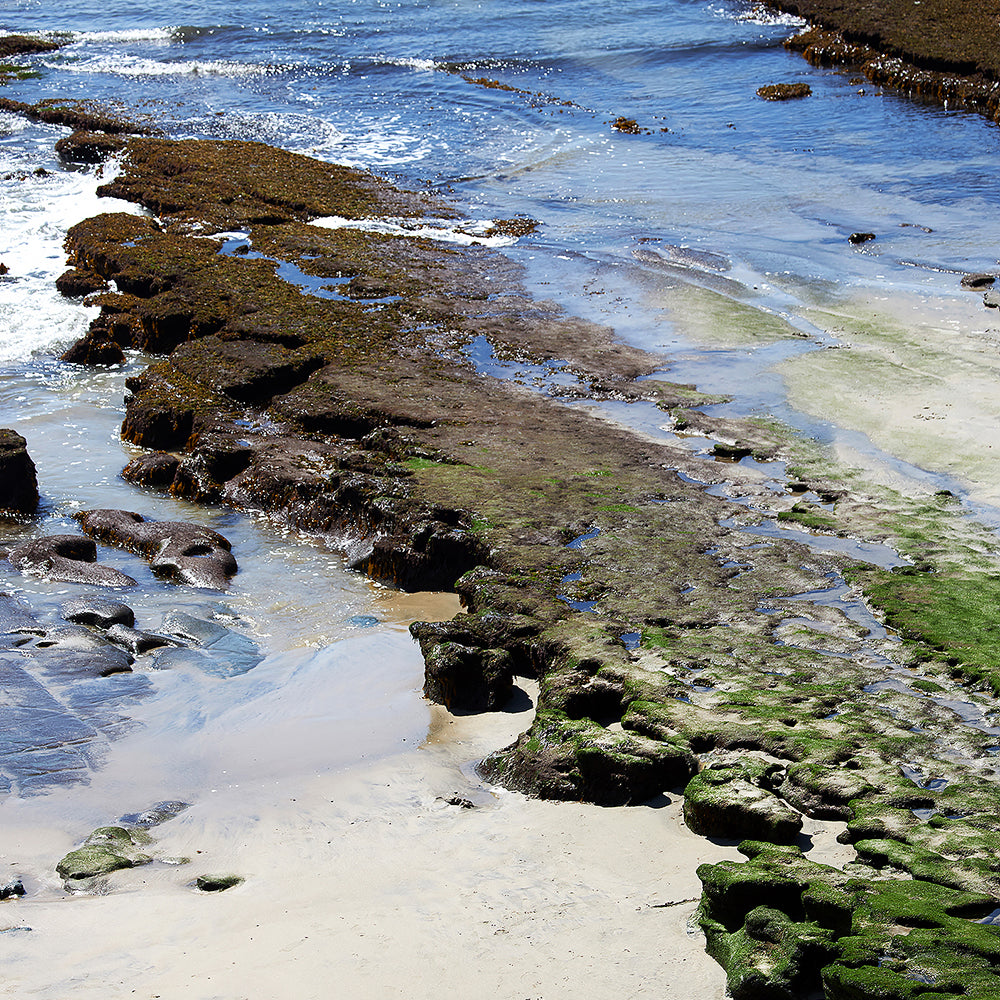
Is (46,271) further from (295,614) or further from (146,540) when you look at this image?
(295,614)

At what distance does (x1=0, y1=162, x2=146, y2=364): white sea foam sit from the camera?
18547 mm

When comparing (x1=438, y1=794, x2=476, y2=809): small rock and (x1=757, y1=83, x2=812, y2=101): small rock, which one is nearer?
(x1=438, y1=794, x2=476, y2=809): small rock

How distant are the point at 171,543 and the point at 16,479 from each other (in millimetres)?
2352

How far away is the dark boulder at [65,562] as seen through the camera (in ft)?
37.5

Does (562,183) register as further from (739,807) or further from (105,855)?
(105,855)

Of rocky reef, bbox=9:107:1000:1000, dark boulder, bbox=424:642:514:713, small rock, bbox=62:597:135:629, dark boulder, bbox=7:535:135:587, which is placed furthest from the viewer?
dark boulder, bbox=7:535:135:587

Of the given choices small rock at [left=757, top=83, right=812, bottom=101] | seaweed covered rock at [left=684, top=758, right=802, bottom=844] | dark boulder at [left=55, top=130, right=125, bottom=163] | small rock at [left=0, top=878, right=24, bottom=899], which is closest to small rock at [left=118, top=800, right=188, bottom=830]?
small rock at [left=0, top=878, right=24, bottom=899]

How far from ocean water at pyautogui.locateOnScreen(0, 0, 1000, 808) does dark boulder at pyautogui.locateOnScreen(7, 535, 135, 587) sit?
0.82 feet

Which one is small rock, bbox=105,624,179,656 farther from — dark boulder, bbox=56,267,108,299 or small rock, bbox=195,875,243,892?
dark boulder, bbox=56,267,108,299

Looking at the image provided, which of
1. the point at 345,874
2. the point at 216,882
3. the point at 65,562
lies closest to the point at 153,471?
the point at 65,562

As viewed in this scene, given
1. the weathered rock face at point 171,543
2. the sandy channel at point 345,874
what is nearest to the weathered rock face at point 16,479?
the weathered rock face at point 171,543

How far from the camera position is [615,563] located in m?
10.7

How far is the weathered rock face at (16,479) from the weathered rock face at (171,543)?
66 centimetres

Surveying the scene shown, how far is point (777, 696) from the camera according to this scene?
8391 mm
